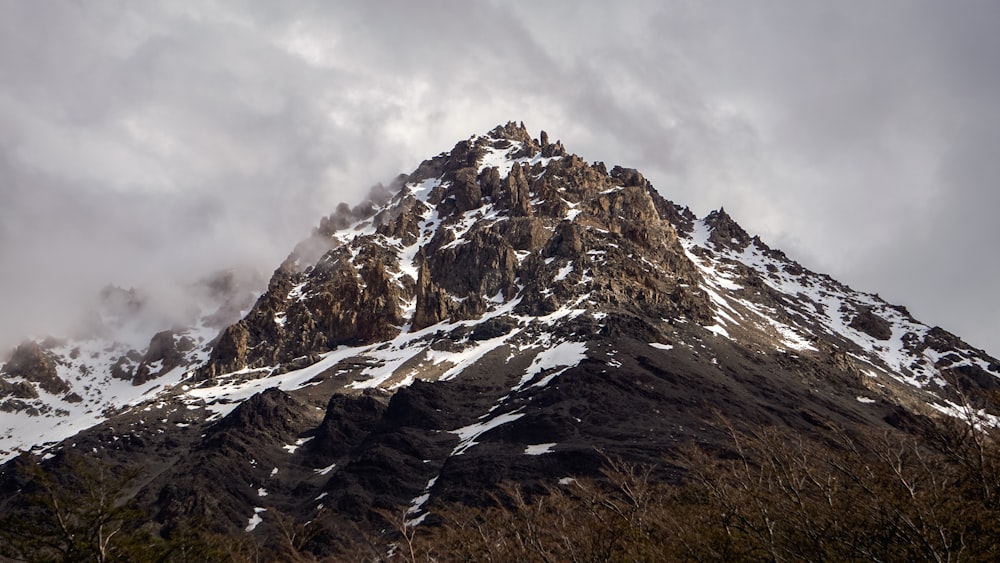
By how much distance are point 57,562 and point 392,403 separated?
131 meters

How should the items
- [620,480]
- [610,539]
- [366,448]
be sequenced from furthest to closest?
[366,448] < [620,480] < [610,539]

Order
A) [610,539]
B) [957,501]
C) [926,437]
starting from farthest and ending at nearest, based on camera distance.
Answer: [610,539], [926,437], [957,501]

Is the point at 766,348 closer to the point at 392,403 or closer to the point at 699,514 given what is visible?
the point at 392,403

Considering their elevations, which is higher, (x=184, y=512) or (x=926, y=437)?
(x=926, y=437)

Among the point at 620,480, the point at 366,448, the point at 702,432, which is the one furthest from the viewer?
the point at 366,448

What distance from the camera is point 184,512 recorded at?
12525cm

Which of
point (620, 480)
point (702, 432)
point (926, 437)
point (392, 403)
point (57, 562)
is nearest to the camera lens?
point (926, 437)

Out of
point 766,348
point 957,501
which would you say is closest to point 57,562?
point 957,501

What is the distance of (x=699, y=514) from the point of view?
34656 mm

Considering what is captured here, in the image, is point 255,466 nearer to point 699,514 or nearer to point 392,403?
point 392,403

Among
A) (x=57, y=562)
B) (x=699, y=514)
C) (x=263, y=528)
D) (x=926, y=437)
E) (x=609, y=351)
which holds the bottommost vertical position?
(x=263, y=528)

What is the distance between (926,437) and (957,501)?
330 cm

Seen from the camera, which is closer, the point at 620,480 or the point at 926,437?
the point at 926,437

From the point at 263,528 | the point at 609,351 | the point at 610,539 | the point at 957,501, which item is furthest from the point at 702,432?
the point at 957,501
